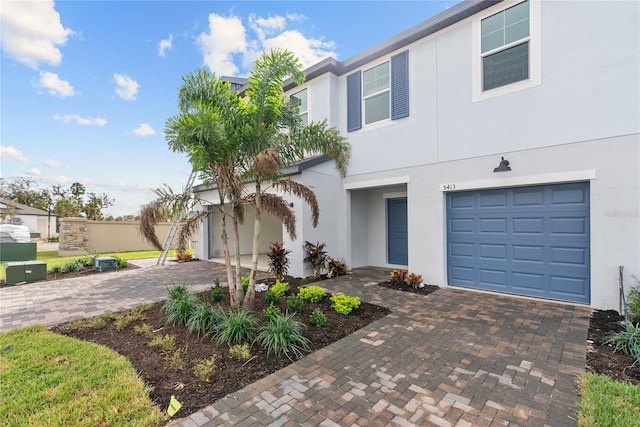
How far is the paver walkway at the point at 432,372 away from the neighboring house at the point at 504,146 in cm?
125

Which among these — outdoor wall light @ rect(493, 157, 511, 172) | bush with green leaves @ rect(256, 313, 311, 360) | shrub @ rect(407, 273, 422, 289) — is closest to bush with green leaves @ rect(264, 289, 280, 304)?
bush with green leaves @ rect(256, 313, 311, 360)

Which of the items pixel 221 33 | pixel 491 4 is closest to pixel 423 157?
pixel 491 4

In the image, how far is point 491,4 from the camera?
259 inches

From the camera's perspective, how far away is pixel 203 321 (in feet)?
15.1

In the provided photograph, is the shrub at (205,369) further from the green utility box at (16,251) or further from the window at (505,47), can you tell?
the green utility box at (16,251)

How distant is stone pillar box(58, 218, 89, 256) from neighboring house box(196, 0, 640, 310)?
15347mm

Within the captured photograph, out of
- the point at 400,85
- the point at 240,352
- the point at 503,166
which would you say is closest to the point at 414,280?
the point at 503,166

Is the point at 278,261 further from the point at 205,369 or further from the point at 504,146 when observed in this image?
the point at 504,146

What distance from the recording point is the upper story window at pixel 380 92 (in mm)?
8148

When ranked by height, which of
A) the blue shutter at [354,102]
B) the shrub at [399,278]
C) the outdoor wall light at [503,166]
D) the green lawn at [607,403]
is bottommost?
the green lawn at [607,403]

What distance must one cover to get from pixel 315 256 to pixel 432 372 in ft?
18.0

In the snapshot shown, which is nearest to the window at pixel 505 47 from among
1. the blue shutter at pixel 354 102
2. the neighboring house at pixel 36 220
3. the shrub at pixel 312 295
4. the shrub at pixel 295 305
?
the blue shutter at pixel 354 102

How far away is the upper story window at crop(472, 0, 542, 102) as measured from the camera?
242 inches

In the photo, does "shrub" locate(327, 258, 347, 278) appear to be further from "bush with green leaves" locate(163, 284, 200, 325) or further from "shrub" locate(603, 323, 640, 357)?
"shrub" locate(603, 323, 640, 357)
